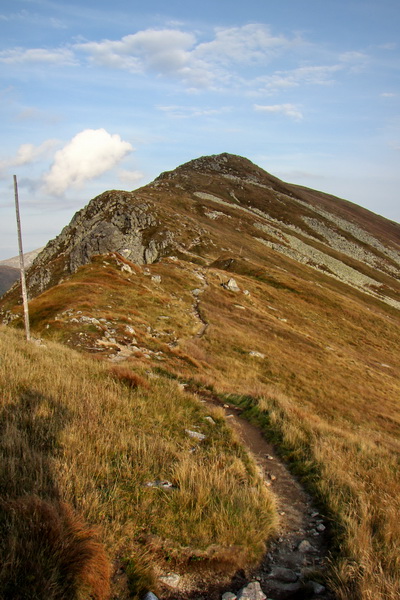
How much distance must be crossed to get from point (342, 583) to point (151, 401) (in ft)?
20.8

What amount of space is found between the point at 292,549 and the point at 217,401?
901cm

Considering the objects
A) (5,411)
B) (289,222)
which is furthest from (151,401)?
(289,222)

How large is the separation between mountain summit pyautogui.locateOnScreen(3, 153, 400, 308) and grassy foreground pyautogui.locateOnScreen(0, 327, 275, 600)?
63.2m

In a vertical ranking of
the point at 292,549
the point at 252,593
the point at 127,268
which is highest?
the point at 127,268

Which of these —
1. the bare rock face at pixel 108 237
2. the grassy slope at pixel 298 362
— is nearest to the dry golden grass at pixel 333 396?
the grassy slope at pixel 298 362

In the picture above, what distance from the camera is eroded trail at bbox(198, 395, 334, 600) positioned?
15.5ft

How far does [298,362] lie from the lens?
31.3 m

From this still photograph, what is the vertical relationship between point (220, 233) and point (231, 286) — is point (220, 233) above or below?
above

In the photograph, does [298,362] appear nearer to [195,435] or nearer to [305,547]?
[195,435]

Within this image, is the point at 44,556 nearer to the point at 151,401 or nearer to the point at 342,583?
the point at 342,583

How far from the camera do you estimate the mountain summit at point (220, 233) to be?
263 feet

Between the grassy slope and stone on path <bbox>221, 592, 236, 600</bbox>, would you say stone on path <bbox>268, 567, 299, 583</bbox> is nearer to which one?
the grassy slope

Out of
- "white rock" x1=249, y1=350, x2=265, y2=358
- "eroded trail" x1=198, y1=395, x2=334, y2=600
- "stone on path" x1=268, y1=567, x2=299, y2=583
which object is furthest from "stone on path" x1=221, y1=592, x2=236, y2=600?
"white rock" x1=249, y1=350, x2=265, y2=358

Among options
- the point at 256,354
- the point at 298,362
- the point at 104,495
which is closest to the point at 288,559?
the point at 104,495
